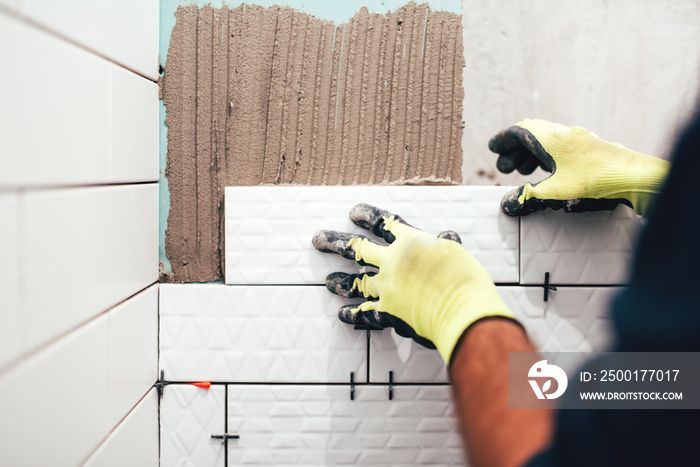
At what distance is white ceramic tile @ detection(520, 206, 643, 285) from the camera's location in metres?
0.94

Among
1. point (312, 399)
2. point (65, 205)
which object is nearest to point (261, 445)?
point (312, 399)

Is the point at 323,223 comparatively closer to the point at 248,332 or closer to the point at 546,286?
the point at 248,332

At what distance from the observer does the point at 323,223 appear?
37.0 inches

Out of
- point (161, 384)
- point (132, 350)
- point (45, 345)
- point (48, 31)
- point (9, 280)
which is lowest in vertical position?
point (161, 384)

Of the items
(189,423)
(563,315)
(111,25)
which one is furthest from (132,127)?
(563,315)

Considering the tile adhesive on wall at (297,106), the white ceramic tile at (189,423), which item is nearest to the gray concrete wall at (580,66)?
the tile adhesive on wall at (297,106)

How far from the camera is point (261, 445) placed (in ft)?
3.15

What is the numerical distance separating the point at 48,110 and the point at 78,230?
0.18 m

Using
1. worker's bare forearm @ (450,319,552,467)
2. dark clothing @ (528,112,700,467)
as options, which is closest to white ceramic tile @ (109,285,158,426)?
worker's bare forearm @ (450,319,552,467)

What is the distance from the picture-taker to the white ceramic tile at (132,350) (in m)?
0.75

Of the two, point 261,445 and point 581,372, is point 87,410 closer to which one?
point 261,445

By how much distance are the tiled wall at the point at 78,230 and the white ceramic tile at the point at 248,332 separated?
0.06 m

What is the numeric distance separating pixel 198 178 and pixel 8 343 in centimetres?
53

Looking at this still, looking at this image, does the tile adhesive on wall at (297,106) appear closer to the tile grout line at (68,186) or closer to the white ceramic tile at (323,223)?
the white ceramic tile at (323,223)
